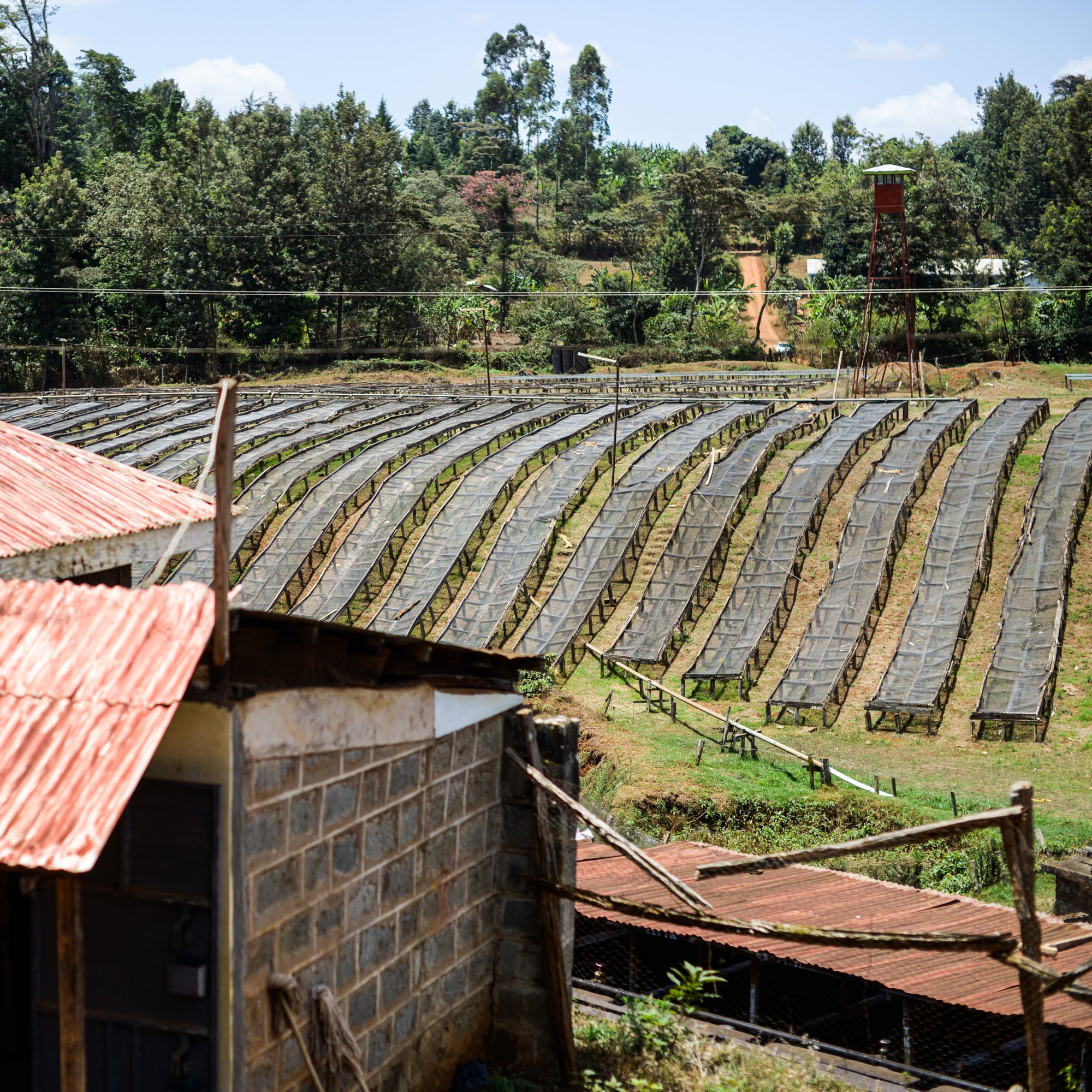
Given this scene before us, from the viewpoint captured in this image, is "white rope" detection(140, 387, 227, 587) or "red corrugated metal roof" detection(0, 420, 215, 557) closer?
"white rope" detection(140, 387, 227, 587)

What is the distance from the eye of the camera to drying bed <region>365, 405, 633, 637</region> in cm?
2869

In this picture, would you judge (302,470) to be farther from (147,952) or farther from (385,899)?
(147,952)

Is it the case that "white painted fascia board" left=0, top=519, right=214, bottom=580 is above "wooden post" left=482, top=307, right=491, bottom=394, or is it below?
below

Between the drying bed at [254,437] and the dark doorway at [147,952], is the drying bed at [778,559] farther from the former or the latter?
the dark doorway at [147,952]

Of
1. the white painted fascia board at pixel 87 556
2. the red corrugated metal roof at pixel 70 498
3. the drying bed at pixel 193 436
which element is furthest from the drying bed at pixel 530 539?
the white painted fascia board at pixel 87 556

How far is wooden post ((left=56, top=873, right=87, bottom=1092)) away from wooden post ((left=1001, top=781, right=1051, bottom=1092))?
14.0ft

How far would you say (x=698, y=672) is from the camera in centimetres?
2525

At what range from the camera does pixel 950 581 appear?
27.3 m

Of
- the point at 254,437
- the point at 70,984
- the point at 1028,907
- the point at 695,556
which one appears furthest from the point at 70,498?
the point at 254,437

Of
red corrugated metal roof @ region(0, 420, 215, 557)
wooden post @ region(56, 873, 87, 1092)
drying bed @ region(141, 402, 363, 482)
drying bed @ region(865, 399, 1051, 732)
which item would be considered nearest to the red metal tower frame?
drying bed @ region(865, 399, 1051, 732)

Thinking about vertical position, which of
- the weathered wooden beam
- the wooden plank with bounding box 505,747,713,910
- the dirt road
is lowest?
the weathered wooden beam

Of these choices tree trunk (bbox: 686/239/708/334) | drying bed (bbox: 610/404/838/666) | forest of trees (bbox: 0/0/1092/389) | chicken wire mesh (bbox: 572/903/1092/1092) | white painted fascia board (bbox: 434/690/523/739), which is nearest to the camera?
white painted fascia board (bbox: 434/690/523/739)

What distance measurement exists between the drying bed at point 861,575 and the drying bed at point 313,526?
12239 millimetres

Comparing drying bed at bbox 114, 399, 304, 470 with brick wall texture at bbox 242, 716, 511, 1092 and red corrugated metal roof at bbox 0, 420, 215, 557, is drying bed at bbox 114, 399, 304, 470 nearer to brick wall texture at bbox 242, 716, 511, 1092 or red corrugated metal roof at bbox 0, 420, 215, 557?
red corrugated metal roof at bbox 0, 420, 215, 557
